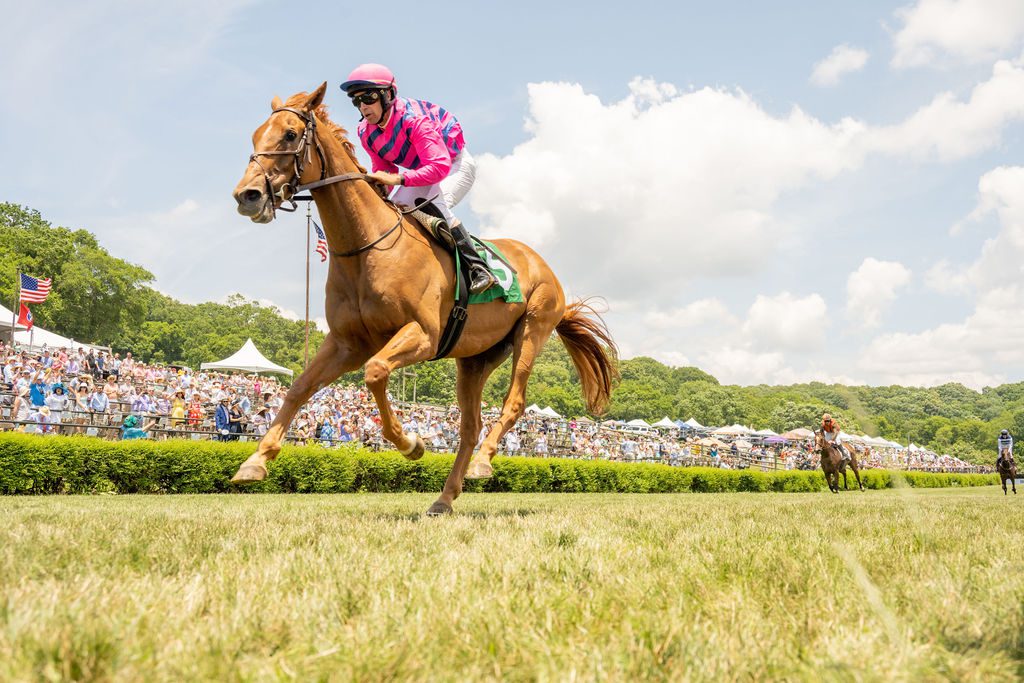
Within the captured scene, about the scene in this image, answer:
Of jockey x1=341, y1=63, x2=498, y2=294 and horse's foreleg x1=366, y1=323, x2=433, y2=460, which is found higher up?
jockey x1=341, y1=63, x2=498, y2=294

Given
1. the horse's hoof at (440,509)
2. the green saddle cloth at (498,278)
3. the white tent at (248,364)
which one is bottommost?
the horse's hoof at (440,509)

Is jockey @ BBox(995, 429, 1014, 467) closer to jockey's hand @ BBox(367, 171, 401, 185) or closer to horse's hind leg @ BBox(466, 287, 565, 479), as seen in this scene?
horse's hind leg @ BBox(466, 287, 565, 479)

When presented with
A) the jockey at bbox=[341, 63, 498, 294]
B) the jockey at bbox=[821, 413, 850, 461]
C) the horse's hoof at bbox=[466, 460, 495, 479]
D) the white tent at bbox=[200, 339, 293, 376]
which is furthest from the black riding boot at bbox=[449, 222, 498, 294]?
the white tent at bbox=[200, 339, 293, 376]

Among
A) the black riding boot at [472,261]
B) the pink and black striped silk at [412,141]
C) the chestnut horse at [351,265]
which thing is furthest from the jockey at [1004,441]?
the pink and black striped silk at [412,141]

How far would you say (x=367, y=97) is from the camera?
5.66 m

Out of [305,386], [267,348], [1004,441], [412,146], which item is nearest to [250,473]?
[305,386]

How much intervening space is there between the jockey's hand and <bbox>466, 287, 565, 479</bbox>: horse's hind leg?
80.6 inches

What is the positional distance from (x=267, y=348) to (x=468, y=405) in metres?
106

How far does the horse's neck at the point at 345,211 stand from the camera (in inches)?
213

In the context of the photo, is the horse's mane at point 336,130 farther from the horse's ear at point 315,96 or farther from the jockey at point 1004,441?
the jockey at point 1004,441

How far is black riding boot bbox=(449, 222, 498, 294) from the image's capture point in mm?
6086

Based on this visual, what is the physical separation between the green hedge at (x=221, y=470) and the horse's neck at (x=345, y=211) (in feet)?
21.9

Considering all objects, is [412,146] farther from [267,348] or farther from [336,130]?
[267,348]

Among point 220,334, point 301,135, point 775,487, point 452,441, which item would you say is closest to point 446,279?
point 301,135
